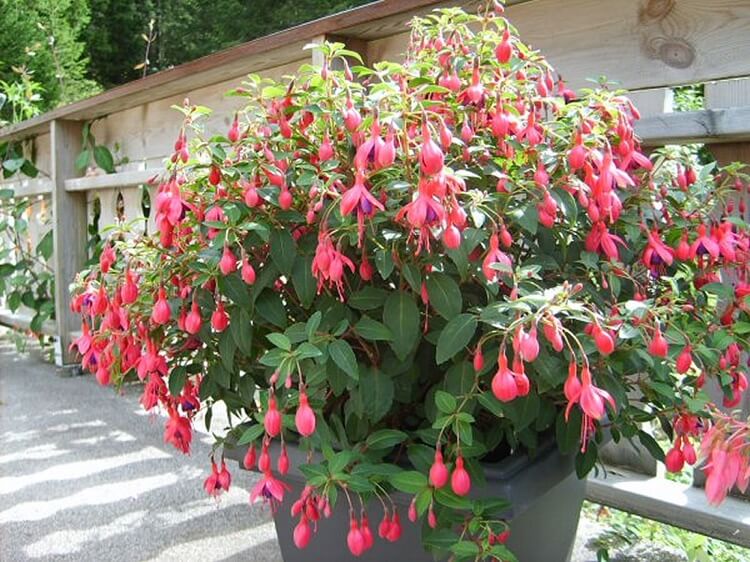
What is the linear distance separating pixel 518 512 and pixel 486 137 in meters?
0.60

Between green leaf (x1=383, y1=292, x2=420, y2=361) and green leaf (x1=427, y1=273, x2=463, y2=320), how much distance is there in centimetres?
4

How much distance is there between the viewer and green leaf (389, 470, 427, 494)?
1106 millimetres

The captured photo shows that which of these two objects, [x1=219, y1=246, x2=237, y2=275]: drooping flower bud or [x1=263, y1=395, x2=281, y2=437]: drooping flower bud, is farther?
[x1=219, y1=246, x2=237, y2=275]: drooping flower bud

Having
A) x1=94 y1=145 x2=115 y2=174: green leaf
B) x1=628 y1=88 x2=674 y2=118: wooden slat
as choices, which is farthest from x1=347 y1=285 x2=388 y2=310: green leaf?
x1=94 y1=145 x2=115 y2=174: green leaf

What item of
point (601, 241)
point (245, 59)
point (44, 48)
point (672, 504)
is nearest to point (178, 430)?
point (601, 241)

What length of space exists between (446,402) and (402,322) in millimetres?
138

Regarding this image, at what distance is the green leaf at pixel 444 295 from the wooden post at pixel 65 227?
9.94 feet

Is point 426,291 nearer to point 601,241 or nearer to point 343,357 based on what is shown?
point 343,357

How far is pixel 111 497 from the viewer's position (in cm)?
221

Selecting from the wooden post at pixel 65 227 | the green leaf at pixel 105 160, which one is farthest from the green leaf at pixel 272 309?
the wooden post at pixel 65 227

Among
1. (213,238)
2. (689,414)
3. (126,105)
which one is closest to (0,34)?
(126,105)

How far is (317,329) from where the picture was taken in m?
1.17

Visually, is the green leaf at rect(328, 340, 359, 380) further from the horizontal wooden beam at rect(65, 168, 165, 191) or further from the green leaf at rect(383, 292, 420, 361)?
the horizontal wooden beam at rect(65, 168, 165, 191)

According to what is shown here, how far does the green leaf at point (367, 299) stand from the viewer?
3.91 ft
